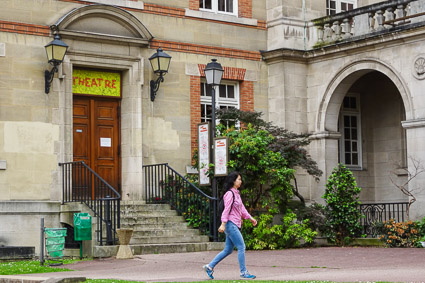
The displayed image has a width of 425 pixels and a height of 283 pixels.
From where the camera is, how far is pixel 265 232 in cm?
1772

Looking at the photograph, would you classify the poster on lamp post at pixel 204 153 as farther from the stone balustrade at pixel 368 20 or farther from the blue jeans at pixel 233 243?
the blue jeans at pixel 233 243

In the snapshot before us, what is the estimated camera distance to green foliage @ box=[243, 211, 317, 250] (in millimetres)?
17766

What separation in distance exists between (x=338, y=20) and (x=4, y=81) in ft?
27.3

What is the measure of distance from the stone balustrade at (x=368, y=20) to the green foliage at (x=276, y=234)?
477 cm

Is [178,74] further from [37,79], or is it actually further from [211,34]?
[37,79]

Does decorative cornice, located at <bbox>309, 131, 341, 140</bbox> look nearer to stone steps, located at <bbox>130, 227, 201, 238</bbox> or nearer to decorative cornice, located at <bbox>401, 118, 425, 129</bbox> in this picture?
decorative cornice, located at <bbox>401, 118, 425, 129</bbox>

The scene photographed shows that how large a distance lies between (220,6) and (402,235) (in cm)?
745

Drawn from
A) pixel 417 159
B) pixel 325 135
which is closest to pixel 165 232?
pixel 325 135

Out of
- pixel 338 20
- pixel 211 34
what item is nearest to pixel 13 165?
pixel 211 34

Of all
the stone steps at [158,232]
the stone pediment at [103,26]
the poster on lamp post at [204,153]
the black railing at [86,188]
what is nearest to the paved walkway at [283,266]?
the stone steps at [158,232]

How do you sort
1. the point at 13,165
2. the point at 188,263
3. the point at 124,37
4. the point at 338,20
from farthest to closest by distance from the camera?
the point at 338,20 → the point at 124,37 → the point at 13,165 → the point at 188,263

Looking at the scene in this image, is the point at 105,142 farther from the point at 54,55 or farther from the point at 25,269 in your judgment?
the point at 25,269

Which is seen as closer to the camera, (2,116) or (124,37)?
(2,116)

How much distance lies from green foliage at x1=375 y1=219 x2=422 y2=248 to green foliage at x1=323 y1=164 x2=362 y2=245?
1163mm
